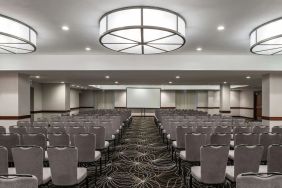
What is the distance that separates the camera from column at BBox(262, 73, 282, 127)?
32.6 ft

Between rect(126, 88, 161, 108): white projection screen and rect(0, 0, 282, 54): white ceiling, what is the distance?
49.8ft

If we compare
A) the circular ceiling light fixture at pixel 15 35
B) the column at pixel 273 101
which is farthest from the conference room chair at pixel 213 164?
the column at pixel 273 101

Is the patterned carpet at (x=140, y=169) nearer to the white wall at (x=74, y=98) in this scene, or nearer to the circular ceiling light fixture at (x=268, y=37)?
the circular ceiling light fixture at (x=268, y=37)

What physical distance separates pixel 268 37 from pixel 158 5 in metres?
3.08

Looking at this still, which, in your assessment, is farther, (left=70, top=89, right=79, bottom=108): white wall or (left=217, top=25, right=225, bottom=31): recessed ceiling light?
(left=70, top=89, right=79, bottom=108): white wall

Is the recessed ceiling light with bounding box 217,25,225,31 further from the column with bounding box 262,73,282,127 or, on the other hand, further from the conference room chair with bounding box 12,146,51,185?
the column with bounding box 262,73,282,127

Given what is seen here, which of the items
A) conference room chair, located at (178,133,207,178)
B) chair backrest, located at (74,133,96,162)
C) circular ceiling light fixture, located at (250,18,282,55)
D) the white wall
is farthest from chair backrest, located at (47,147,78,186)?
the white wall

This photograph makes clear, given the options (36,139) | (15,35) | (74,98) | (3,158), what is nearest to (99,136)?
(36,139)

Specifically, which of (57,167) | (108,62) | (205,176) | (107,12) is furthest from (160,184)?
(108,62)

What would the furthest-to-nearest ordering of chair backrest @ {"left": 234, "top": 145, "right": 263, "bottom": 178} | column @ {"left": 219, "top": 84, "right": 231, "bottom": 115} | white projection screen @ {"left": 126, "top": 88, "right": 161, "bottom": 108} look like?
white projection screen @ {"left": 126, "top": 88, "right": 161, "bottom": 108}, column @ {"left": 219, "top": 84, "right": 231, "bottom": 115}, chair backrest @ {"left": 234, "top": 145, "right": 263, "bottom": 178}

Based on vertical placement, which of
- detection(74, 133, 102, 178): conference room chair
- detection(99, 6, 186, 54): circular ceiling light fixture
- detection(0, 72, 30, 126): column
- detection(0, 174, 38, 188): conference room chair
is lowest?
detection(74, 133, 102, 178): conference room chair

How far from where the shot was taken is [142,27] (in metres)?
4.69

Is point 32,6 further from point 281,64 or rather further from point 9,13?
point 281,64

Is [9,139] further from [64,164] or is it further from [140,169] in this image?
[140,169]
